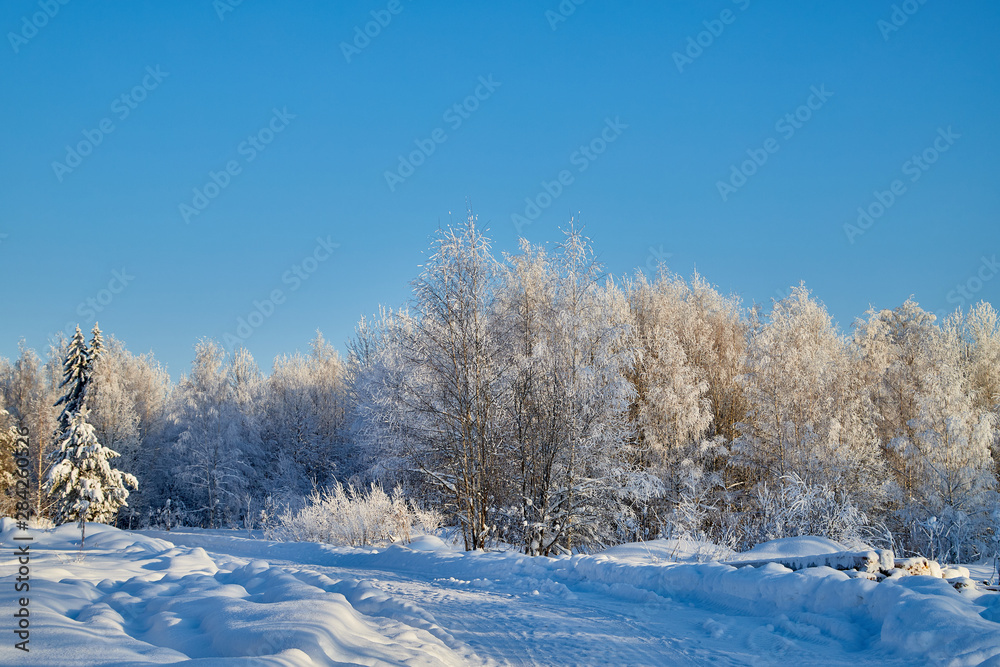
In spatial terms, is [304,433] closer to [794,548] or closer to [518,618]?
[794,548]

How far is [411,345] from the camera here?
53.3ft

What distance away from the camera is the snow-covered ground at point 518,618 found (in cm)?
435

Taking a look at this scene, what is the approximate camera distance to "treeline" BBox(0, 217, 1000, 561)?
52.4ft

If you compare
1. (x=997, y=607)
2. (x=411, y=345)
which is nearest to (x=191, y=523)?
(x=411, y=345)

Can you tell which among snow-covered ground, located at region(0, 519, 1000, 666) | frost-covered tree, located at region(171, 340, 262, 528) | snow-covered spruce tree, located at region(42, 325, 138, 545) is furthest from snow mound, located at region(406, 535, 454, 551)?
frost-covered tree, located at region(171, 340, 262, 528)

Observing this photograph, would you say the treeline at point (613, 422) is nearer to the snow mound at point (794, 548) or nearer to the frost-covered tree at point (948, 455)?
the frost-covered tree at point (948, 455)

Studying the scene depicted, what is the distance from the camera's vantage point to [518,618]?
618 centimetres

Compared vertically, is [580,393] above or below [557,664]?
above

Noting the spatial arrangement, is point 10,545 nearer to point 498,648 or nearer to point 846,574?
point 498,648

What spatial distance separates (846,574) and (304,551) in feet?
39.1

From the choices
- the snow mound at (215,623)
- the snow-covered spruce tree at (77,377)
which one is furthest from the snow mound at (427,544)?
the snow-covered spruce tree at (77,377)

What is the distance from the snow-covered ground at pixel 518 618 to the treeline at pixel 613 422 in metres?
6.43

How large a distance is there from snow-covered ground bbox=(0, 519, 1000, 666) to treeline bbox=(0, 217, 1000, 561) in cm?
643

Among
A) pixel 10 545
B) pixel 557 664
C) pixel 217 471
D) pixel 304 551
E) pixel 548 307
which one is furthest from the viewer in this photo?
pixel 217 471
